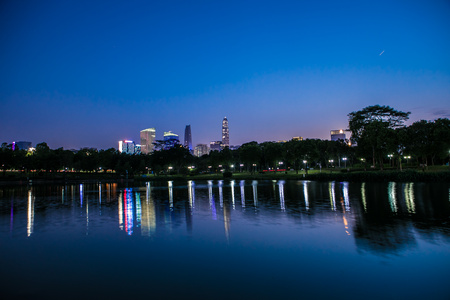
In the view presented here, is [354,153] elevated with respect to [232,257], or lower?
elevated

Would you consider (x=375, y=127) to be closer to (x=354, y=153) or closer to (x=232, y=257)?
(x=354, y=153)

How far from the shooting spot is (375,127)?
57.8 meters

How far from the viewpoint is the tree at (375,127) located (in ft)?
182

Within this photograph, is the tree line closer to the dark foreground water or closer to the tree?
the tree

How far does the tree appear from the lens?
2180 inches

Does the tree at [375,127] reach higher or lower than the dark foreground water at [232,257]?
higher

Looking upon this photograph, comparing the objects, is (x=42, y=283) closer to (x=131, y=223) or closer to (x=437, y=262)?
(x=131, y=223)

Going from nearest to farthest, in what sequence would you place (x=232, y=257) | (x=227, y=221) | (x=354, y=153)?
(x=232, y=257) < (x=227, y=221) < (x=354, y=153)

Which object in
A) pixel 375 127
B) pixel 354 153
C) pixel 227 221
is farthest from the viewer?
pixel 354 153

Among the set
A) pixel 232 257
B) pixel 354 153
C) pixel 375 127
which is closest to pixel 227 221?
pixel 232 257

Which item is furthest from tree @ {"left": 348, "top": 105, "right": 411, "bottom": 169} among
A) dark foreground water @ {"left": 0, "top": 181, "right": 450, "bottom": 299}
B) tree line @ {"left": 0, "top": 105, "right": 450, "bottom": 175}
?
dark foreground water @ {"left": 0, "top": 181, "right": 450, "bottom": 299}

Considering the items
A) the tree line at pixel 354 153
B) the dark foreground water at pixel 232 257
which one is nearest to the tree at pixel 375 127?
the tree line at pixel 354 153

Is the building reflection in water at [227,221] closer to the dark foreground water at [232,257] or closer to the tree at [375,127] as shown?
the dark foreground water at [232,257]

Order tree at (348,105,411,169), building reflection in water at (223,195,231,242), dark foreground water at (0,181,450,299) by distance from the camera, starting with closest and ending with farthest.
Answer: dark foreground water at (0,181,450,299) < building reflection in water at (223,195,231,242) < tree at (348,105,411,169)
